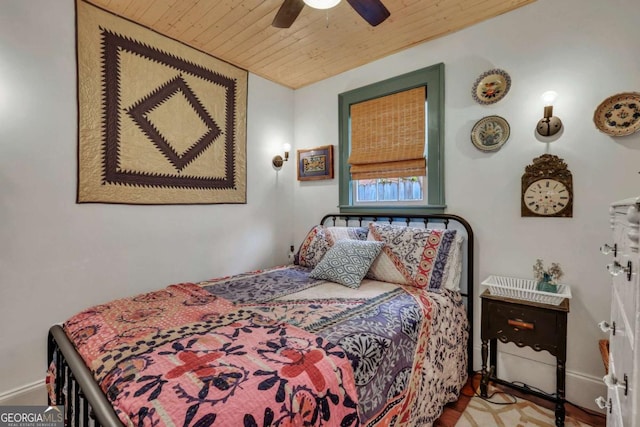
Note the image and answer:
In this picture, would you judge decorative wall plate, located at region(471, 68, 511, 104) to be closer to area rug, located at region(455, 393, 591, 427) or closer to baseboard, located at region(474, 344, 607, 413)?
baseboard, located at region(474, 344, 607, 413)

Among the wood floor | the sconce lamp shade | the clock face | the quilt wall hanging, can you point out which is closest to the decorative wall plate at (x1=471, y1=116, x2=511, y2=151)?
the sconce lamp shade

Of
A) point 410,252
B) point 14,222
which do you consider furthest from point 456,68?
point 14,222

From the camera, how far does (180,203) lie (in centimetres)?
263

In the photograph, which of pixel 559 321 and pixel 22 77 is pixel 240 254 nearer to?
pixel 22 77

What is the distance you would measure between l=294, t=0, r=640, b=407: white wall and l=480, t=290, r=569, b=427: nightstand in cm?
29

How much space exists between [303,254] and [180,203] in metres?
1.20

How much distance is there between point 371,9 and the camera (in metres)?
1.66

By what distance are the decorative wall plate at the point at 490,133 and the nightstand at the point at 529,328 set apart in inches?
42.6

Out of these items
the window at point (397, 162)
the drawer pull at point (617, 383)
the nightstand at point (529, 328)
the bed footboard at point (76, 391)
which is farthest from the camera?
the window at point (397, 162)

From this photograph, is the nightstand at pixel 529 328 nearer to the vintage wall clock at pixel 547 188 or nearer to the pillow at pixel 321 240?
the vintage wall clock at pixel 547 188

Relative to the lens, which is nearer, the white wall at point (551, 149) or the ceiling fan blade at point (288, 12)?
the ceiling fan blade at point (288, 12)

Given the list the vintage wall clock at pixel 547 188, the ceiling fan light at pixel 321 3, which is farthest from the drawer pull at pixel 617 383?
the ceiling fan light at pixel 321 3

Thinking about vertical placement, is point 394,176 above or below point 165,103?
below

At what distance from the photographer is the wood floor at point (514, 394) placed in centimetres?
181
